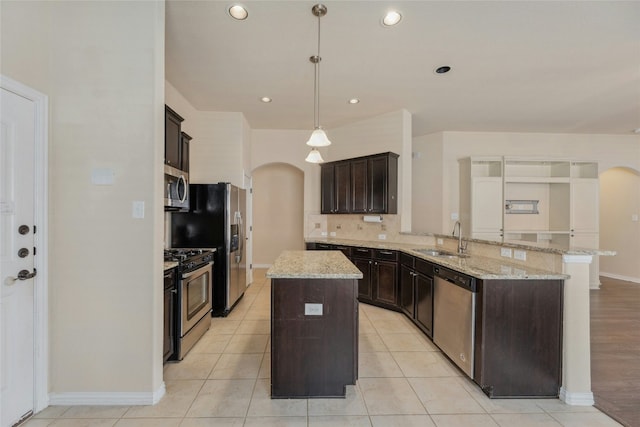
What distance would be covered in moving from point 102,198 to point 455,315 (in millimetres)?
2941

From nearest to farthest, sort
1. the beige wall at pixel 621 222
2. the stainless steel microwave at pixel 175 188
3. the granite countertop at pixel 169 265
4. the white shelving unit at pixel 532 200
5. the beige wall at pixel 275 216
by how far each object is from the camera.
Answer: the granite countertop at pixel 169 265
the stainless steel microwave at pixel 175 188
the white shelving unit at pixel 532 200
the beige wall at pixel 621 222
the beige wall at pixel 275 216

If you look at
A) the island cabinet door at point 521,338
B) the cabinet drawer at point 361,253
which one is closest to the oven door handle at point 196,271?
the cabinet drawer at point 361,253

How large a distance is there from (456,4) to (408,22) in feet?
1.22

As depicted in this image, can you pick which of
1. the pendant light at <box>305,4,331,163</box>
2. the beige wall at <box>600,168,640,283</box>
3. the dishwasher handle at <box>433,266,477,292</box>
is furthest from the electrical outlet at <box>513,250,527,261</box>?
the beige wall at <box>600,168,640,283</box>

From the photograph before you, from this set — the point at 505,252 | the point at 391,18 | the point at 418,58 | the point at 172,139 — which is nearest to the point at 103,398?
the point at 172,139

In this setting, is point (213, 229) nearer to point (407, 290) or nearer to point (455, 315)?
point (407, 290)

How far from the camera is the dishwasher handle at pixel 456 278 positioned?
2164mm

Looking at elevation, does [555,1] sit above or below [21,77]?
above

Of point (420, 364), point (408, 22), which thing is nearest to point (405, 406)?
point (420, 364)

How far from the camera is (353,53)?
280cm

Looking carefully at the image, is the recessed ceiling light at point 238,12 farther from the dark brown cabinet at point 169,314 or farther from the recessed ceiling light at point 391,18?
the dark brown cabinet at point 169,314

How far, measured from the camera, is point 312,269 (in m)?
2.08

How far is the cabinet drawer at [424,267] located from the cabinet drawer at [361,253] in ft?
3.14

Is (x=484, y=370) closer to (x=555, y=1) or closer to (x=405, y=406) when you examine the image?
(x=405, y=406)
